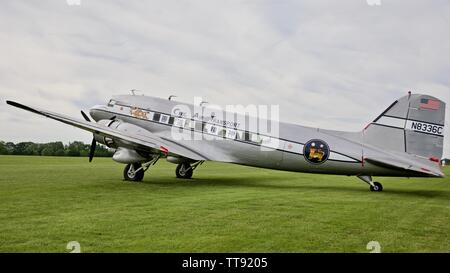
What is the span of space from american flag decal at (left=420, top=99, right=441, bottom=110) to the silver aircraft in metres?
0.03

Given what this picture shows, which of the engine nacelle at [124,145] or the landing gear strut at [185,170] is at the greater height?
the engine nacelle at [124,145]

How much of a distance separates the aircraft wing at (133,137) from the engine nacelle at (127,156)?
0.45m

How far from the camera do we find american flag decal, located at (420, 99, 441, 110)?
15.1 meters

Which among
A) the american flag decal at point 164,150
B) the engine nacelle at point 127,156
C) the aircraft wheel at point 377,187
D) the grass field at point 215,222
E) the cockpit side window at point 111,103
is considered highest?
the cockpit side window at point 111,103

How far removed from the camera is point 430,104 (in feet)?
49.9

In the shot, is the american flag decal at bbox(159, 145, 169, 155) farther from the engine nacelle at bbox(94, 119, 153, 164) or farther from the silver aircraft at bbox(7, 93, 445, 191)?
the engine nacelle at bbox(94, 119, 153, 164)

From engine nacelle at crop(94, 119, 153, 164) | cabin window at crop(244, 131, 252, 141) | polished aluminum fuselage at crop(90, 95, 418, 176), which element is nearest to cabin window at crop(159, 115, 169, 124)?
polished aluminum fuselage at crop(90, 95, 418, 176)

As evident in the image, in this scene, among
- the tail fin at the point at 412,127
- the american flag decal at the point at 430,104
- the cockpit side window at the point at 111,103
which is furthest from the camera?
the cockpit side window at the point at 111,103

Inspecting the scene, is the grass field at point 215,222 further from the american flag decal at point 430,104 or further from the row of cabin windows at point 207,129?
the row of cabin windows at point 207,129

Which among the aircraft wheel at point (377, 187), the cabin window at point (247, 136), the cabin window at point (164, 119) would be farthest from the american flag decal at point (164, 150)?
the aircraft wheel at point (377, 187)

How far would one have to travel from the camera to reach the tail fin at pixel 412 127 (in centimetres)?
1502

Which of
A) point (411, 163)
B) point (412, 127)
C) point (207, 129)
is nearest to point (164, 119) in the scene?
point (207, 129)

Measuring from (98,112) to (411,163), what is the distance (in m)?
15.8
